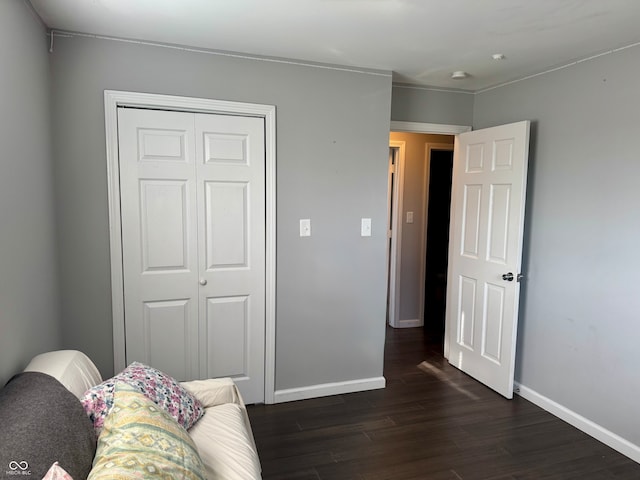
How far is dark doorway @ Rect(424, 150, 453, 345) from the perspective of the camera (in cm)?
486

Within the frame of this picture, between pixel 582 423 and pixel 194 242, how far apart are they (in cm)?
276

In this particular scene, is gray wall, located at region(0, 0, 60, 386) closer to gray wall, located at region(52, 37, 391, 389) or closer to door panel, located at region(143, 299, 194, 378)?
gray wall, located at region(52, 37, 391, 389)

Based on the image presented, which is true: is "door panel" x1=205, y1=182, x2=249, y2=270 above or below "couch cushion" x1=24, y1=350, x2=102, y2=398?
above

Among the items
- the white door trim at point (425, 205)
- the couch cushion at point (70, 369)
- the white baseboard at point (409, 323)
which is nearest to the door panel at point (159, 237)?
the couch cushion at point (70, 369)

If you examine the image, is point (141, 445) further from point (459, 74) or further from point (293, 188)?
point (459, 74)

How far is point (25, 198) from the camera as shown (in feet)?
6.48

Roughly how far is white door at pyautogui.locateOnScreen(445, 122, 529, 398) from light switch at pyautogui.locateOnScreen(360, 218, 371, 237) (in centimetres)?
96

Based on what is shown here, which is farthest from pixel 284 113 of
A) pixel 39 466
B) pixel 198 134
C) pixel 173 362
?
pixel 39 466

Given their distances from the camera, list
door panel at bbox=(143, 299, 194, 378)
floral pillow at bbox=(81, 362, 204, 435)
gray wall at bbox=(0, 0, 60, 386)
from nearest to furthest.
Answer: floral pillow at bbox=(81, 362, 204, 435) < gray wall at bbox=(0, 0, 60, 386) < door panel at bbox=(143, 299, 194, 378)

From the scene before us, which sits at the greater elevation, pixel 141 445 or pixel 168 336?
pixel 141 445

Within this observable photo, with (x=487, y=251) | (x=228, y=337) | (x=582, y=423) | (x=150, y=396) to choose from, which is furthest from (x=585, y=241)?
(x=150, y=396)

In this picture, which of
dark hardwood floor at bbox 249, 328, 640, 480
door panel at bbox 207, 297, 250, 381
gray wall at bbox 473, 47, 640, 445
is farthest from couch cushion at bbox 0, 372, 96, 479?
gray wall at bbox 473, 47, 640, 445

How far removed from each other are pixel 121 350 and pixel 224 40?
6.48 ft

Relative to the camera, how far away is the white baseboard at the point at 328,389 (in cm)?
313
